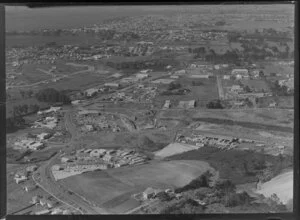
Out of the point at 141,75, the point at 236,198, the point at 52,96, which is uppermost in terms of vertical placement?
the point at 141,75

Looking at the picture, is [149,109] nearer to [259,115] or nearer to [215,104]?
[215,104]

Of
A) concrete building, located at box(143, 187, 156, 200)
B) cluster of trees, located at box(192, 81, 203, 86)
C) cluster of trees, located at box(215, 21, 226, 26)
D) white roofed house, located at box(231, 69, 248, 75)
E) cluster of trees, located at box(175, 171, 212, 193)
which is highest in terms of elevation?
cluster of trees, located at box(215, 21, 226, 26)

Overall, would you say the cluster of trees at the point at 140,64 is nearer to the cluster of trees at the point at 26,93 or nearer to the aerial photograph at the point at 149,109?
the aerial photograph at the point at 149,109

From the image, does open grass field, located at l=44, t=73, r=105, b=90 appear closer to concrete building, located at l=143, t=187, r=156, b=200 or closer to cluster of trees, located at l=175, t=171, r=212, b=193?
concrete building, located at l=143, t=187, r=156, b=200

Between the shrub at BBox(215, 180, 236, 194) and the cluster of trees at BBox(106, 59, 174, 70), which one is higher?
the cluster of trees at BBox(106, 59, 174, 70)

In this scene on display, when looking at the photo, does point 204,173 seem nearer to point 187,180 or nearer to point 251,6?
point 187,180

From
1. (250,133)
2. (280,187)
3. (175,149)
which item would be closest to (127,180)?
(175,149)

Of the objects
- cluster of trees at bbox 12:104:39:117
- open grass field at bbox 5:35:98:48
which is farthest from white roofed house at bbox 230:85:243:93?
cluster of trees at bbox 12:104:39:117

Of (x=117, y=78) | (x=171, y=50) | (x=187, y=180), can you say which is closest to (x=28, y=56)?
(x=117, y=78)
